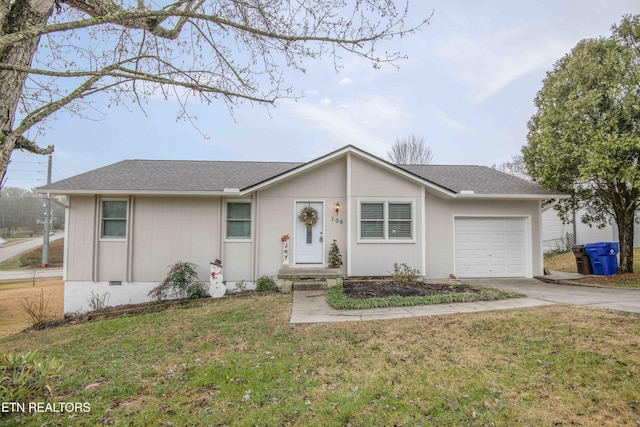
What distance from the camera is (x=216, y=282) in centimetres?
909

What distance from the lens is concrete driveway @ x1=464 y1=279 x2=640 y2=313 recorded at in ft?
21.2

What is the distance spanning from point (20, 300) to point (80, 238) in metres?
4.77

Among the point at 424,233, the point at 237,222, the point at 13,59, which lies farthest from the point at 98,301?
the point at 424,233

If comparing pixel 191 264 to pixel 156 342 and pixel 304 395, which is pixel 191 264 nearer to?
pixel 156 342

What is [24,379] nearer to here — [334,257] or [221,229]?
[221,229]

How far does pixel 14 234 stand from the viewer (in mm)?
46094

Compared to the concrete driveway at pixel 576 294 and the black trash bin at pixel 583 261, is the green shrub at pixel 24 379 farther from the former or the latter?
the black trash bin at pixel 583 261

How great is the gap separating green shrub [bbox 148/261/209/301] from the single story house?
62 cm

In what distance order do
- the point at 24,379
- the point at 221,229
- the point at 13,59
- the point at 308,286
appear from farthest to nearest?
the point at 221,229, the point at 308,286, the point at 24,379, the point at 13,59

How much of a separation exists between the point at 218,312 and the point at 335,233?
167 inches

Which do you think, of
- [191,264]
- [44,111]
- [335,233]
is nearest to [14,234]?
[191,264]

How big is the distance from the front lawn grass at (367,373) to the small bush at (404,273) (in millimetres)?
3246

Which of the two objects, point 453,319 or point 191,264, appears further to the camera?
point 191,264

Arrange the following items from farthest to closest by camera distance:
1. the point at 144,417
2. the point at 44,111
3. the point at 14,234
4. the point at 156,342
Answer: the point at 14,234 → the point at 156,342 → the point at 144,417 → the point at 44,111
